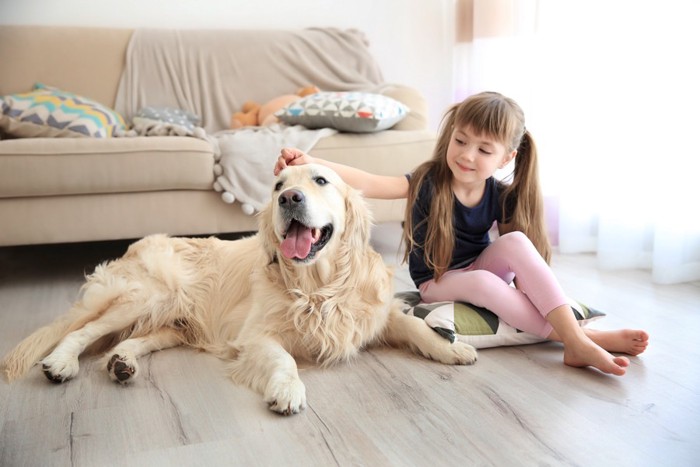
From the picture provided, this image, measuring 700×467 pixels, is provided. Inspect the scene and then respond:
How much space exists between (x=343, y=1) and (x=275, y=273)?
10.7 ft

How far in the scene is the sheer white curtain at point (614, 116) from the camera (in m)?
2.75

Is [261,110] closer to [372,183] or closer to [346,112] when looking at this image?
[346,112]

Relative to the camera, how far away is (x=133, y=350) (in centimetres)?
188

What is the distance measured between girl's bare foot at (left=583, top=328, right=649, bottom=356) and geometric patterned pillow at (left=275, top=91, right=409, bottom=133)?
64.2 inches

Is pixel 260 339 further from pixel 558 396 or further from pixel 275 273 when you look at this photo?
pixel 558 396

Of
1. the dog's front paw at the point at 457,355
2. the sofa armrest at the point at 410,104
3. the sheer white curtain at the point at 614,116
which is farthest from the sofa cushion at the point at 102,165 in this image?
the sheer white curtain at the point at 614,116

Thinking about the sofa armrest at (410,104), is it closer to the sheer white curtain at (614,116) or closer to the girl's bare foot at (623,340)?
the sheer white curtain at (614,116)

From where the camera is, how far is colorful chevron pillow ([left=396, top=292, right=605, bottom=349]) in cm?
192

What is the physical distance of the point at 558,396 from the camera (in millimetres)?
1583

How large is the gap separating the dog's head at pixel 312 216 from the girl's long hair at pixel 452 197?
1.06ft

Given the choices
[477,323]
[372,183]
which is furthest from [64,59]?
[477,323]

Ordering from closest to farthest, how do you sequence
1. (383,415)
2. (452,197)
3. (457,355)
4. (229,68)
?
(383,415) → (457,355) → (452,197) → (229,68)

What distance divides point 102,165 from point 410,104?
1697 millimetres

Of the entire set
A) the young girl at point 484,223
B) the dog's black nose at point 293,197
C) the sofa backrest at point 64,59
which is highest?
the sofa backrest at point 64,59
